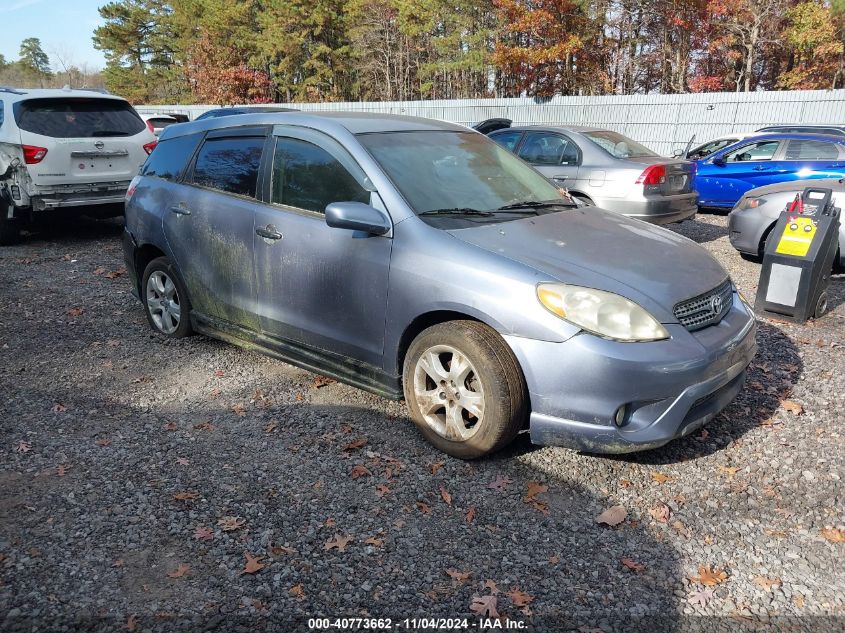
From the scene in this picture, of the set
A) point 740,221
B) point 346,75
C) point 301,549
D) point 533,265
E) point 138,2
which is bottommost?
point 301,549

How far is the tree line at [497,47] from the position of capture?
90.5 feet

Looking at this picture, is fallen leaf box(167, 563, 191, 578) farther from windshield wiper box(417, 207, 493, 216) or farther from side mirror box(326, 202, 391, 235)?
windshield wiper box(417, 207, 493, 216)

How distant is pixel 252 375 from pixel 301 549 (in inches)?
80.9

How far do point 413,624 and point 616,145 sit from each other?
8321 millimetres

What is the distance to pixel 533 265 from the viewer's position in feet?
10.7

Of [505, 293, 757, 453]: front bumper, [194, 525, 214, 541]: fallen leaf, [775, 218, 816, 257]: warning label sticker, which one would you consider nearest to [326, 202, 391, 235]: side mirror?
[505, 293, 757, 453]: front bumper

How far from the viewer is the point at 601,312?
3.11m

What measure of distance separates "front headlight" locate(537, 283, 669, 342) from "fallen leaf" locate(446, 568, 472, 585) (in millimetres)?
1222

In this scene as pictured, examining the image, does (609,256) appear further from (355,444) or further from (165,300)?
(165,300)

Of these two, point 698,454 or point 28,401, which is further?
point 28,401

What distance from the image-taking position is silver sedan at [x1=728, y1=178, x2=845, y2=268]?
7609 millimetres

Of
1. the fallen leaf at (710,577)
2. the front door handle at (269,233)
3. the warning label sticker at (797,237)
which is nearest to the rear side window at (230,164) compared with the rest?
the front door handle at (269,233)

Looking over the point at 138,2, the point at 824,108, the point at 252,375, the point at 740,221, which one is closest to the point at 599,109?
the point at 824,108

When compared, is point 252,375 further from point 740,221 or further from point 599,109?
A: point 599,109
